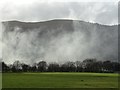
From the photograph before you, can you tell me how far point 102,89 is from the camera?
1700 inches

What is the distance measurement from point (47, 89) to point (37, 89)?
5.19 ft

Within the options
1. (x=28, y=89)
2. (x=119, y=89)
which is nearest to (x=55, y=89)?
(x=28, y=89)

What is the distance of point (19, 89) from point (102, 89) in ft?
41.2

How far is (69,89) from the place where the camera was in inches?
1689

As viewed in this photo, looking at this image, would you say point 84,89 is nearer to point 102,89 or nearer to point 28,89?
point 102,89

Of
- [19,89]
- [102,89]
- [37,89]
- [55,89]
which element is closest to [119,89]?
[102,89]

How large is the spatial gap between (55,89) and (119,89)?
31.7 ft

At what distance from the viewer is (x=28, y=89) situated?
4234 centimetres

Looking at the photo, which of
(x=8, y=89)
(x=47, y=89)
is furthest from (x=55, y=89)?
(x=8, y=89)

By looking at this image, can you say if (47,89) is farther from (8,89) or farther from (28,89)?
(8,89)

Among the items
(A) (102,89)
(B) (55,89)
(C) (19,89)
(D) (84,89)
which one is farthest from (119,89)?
(C) (19,89)

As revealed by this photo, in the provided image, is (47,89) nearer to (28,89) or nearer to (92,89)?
(28,89)

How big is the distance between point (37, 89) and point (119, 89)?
12393mm

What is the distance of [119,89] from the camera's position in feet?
140
